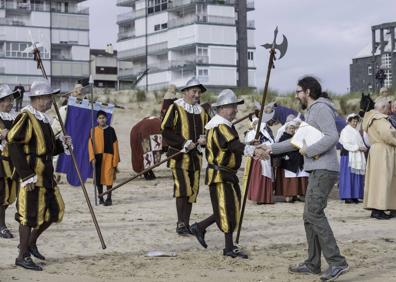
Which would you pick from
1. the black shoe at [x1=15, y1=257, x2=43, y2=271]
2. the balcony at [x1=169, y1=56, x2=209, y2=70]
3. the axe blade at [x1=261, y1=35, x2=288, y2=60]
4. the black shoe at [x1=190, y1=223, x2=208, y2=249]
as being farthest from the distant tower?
the black shoe at [x1=15, y1=257, x2=43, y2=271]

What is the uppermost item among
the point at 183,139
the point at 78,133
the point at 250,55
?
the point at 250,55

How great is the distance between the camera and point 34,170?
317 inches

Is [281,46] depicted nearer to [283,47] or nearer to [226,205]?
[283,47]

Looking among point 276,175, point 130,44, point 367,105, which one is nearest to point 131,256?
point 367,105

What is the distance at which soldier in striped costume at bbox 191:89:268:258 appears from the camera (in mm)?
8477

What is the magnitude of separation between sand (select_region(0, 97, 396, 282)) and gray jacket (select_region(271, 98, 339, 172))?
1.04m

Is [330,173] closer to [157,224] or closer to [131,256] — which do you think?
[131,256]

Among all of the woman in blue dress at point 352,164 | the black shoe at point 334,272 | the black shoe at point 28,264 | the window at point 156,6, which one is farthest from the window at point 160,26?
the black shoe at point 334,272

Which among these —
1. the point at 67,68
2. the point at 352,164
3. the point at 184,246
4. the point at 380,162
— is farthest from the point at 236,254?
the point at 67,68

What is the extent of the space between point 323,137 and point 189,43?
57.0m

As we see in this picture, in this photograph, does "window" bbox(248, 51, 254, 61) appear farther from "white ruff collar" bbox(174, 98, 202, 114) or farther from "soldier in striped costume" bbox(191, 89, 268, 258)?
"soldier in striped costume" bbox(191, 89, 268, 258)

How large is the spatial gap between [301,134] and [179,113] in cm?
248

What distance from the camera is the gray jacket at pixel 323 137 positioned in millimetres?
7352

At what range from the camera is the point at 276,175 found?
13883 mm
